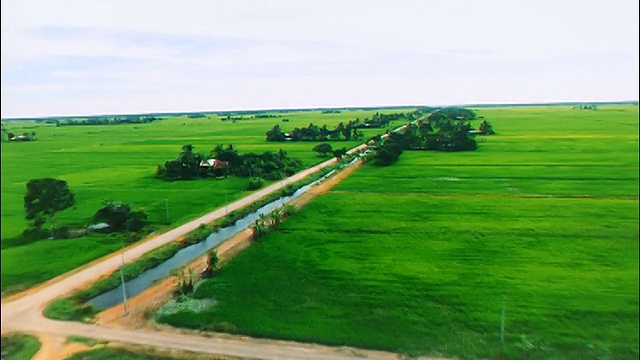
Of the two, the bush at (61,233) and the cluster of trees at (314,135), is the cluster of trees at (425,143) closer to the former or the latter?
the cluster of trees at (314,135)

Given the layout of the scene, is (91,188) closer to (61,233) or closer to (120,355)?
(61,233)

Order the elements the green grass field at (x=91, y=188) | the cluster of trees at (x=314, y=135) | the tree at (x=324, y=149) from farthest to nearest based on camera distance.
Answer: the cluster of trees at (x=314, y=135)
the tree at (x=324, y=149)
the green grass field at (x=91, y=188)

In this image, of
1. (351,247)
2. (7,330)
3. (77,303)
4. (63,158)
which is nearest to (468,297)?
(351,247)

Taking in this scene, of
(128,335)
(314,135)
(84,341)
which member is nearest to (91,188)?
(84,341)

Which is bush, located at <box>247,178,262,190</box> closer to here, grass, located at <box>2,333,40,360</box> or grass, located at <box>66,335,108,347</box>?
grass, located at <box>66,335,108,347</box>

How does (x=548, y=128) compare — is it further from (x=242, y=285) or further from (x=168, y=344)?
(x=168, y=344)

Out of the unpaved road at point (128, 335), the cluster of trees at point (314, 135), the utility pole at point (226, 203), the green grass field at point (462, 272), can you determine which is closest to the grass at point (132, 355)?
the unpaved road at point (128, 335)
